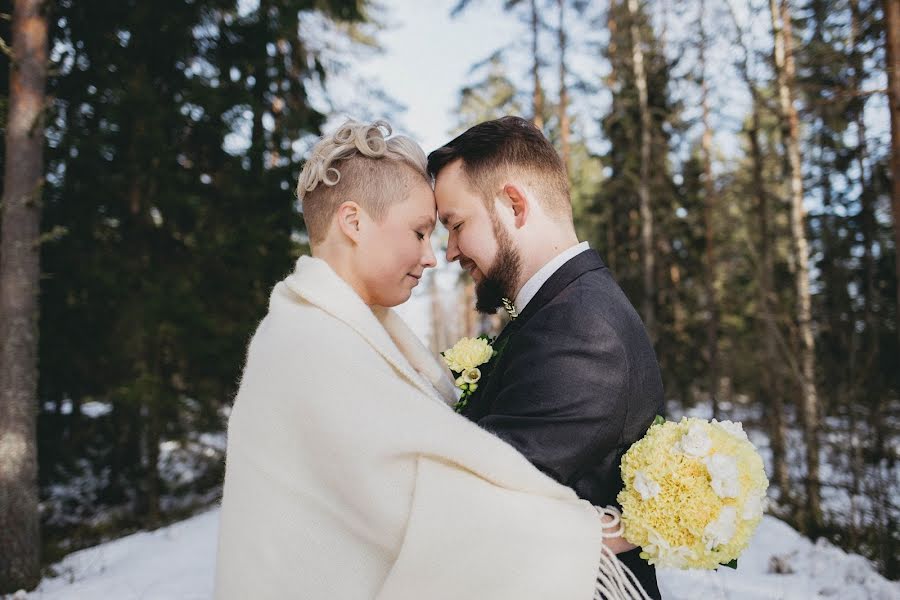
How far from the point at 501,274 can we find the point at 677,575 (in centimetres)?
458

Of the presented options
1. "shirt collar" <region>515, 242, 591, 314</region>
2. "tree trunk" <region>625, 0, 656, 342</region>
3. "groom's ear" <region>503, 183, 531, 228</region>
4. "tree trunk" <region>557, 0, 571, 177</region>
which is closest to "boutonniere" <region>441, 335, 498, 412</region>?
"shirt collar" <region>515, 242, 591, 314</region>

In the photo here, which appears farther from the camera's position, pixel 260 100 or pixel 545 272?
pixel 260 100

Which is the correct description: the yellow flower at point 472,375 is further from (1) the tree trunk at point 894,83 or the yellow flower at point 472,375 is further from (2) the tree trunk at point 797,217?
(2) the tree trunk at point 797,217

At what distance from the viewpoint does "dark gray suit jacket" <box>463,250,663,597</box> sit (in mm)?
1835

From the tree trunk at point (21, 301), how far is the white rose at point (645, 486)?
713cm

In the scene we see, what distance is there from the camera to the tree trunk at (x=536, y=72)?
16.3 meters

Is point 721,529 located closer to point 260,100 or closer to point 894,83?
point 894,83

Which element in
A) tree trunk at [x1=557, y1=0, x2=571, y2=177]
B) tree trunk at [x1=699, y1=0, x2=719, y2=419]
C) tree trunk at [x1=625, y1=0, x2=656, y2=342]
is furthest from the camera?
tree trunk at [x1=557, y1=0, x2=571, y2=177]

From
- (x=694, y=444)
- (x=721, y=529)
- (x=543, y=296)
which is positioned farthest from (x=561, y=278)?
(x=721, y=529)

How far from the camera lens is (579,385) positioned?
186cm

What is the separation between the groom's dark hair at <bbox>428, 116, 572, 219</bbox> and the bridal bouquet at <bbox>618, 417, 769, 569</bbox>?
0.93m

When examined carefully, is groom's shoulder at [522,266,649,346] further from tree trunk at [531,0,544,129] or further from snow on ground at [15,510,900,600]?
tree trunk at [531,0,544,129]

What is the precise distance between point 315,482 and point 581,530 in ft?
2.47

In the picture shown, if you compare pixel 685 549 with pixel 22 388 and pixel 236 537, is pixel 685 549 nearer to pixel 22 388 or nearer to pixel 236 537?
pixel 236 537
